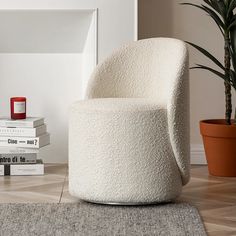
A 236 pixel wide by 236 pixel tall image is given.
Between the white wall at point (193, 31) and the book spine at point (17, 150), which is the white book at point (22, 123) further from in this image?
the white wall at point (193, 31)

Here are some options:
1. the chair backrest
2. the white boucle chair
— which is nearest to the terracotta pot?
the chair backrest

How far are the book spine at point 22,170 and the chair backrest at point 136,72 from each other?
70 cm

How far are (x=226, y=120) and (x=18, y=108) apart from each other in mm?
1150

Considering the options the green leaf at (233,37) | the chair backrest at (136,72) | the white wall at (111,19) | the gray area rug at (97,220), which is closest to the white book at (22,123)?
the white wall at (111,19)

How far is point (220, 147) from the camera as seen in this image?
13.0 ft

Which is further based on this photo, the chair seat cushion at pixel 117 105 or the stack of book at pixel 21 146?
the stack of book at pixel 21 146

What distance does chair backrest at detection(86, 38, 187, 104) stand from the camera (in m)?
3.42

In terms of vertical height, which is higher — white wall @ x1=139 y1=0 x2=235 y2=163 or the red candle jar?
white wall @ x1=139 y1=0 x2=235 y2=163

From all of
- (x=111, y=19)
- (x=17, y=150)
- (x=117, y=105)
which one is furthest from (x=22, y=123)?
(x=117, y=105)

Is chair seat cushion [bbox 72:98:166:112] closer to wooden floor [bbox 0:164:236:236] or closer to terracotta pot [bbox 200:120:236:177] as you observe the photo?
wooden floor [bbox 0:164:236:236]

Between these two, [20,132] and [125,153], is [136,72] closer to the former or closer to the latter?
[125,153]

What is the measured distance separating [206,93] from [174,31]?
16.5 inches

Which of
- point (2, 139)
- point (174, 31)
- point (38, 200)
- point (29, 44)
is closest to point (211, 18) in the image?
point (174, 31)

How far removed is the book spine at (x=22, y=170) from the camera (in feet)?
12.7
